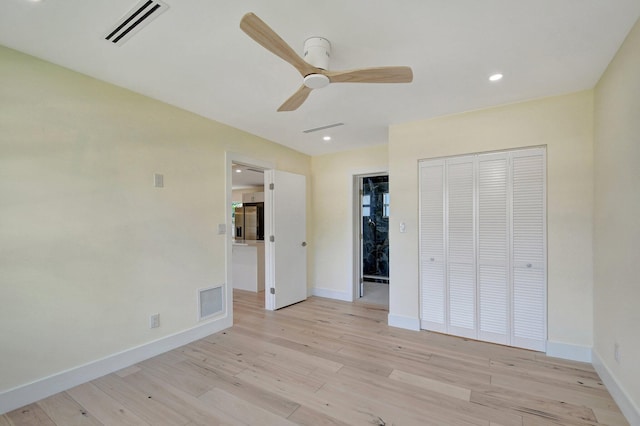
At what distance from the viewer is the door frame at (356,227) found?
4.73 m

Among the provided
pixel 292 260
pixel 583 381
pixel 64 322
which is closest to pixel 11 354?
pixel 64 322

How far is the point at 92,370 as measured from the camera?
7.64 feet

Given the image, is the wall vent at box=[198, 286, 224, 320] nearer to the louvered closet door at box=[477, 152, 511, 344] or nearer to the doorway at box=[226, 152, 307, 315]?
the doorway at box=[226, 152, 307, 315]

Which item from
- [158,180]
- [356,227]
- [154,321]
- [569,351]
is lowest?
[569,351]

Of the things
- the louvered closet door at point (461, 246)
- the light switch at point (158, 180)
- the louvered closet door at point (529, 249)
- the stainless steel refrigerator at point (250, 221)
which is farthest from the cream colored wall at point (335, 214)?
the stainless steel refrigerator at point (250, 221)

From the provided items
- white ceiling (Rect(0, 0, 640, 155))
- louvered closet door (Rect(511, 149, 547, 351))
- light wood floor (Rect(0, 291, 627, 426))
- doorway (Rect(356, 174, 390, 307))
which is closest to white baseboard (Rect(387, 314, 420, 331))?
light wood floor (Rect(0, 291, 627, 426))

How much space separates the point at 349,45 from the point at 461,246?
2.42 m

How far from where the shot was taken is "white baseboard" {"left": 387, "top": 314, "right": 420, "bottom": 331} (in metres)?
3.38

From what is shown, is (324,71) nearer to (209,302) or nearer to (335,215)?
(209,302)

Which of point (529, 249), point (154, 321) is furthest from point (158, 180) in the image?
point (529, 249)

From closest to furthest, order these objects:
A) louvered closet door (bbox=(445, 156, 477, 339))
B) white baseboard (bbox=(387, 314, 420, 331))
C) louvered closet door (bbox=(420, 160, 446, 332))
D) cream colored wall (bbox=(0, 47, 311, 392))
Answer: cream colored wall (bbox=(0, 47, 311, 392))
louvered closet door (bbox=(445, 156, 477, 339))
louvered closet door (bbox=(420, 160, 446, 332))
white baseboard (bbox=(387, 314, 420, 331))

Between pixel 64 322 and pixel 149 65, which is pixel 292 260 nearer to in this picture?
pixel 64 322

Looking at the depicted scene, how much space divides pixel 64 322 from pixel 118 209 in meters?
0.97

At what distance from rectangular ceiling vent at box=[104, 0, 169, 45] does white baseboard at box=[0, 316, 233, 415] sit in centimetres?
253
